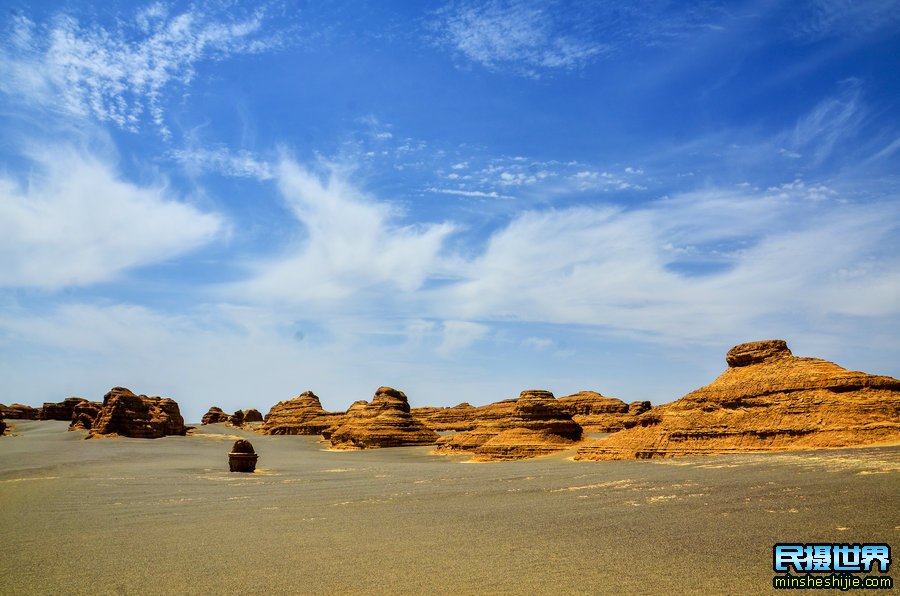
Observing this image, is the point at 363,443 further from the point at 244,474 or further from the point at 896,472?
the point at 896,472

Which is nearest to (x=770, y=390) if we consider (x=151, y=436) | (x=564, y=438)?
(x=564, y=438)

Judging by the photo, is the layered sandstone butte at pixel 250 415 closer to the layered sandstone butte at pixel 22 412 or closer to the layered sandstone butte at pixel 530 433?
the layered sandstone butte at pixel 22 412

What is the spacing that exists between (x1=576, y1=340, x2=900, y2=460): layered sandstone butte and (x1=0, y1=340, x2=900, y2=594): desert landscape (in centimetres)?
9

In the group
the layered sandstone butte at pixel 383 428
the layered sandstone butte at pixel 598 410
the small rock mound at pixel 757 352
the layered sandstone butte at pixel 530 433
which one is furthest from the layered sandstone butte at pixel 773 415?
the layered sandstone butte at pixel 598 410

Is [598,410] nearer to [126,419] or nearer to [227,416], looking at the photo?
[126,419]

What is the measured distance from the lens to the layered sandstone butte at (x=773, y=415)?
24.3 m

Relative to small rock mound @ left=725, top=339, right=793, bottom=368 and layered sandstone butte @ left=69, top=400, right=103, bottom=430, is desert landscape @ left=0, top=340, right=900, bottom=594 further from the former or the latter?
layered sandstone butte @ left=69, top=400, right=103, bottom=430

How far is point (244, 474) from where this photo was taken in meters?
27.3

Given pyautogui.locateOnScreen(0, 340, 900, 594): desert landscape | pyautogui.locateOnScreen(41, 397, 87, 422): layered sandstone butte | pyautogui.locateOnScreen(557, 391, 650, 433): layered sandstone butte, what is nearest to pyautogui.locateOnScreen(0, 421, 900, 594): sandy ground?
pyautogui.locateOnScreen(0, 340, 900, 594): desert landscape

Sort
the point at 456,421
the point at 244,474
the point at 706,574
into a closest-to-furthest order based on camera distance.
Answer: the point at 706,574 < the point at 244,474 < the point at 456,421

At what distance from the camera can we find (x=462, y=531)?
11.1 meters

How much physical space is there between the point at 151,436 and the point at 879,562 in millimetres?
62486

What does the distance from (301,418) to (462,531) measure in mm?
80260

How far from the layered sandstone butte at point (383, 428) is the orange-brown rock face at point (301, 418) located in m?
22.2
